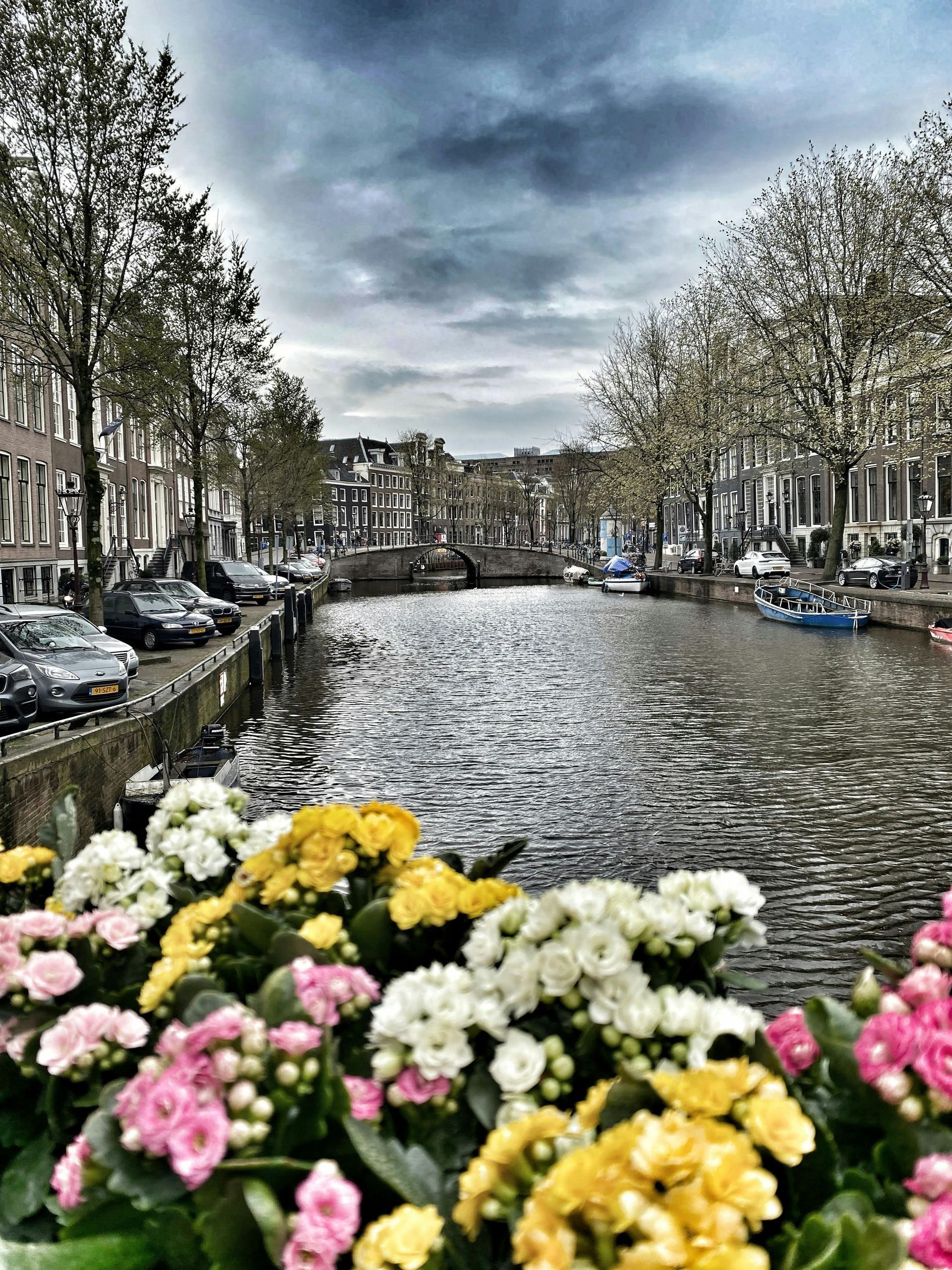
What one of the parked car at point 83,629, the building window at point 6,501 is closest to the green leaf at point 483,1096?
the parked car at point 83,629

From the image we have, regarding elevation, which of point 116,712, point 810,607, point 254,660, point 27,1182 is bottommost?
point 254,660

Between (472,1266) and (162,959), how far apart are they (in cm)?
109

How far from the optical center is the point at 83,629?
17.3 metres

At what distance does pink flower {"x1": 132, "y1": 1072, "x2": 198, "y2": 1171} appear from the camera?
5.88 ft

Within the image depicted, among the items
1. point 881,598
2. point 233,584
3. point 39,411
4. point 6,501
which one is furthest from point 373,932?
point 233,584

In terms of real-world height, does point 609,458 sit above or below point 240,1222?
above

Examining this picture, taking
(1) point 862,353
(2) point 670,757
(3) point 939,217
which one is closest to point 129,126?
(2) point 670,757

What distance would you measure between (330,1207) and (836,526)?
4243 cm

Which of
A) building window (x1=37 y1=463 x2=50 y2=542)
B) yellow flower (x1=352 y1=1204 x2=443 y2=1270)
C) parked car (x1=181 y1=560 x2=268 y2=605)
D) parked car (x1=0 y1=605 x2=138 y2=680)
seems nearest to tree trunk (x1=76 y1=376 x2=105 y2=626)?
parked car (x1=0 y1=605 x2=138 y2=680)

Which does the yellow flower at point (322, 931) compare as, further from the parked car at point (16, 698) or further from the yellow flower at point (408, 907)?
the parked car at point (16, 698)

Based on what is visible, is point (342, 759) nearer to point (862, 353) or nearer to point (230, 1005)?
point (230, 1005)

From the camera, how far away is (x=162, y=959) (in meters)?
2.49

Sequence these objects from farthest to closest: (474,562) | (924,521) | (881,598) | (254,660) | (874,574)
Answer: (474,562), (874,574), (924,521), (881,598), (254,660)

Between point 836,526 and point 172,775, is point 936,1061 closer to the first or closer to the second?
point 172,775
